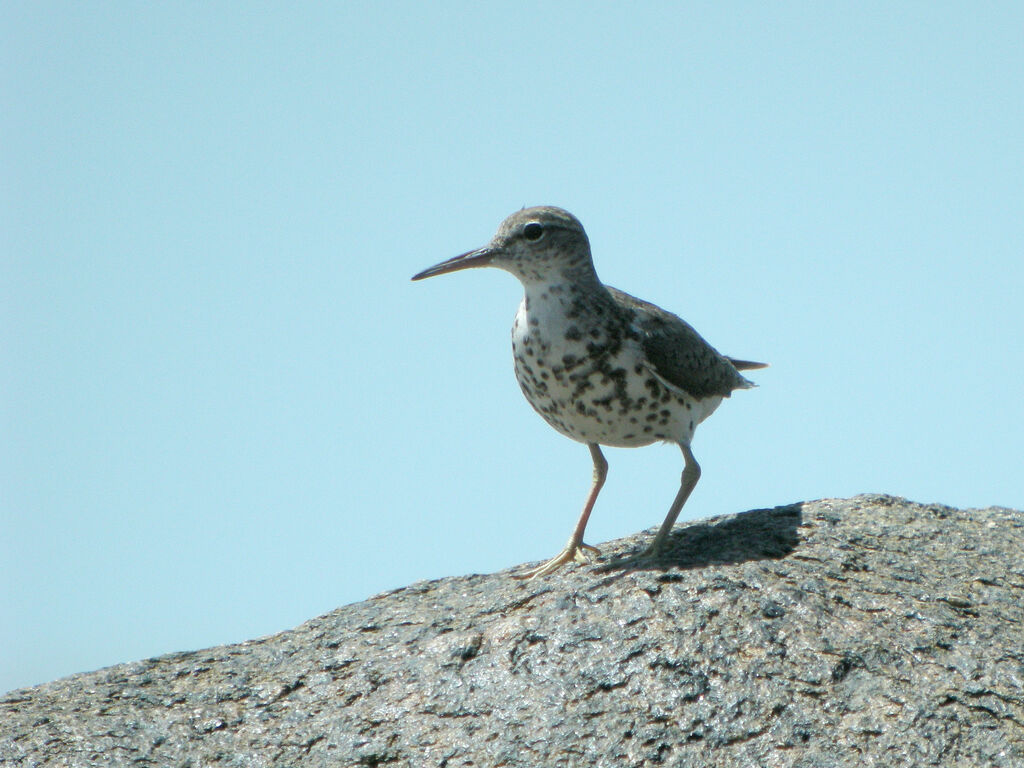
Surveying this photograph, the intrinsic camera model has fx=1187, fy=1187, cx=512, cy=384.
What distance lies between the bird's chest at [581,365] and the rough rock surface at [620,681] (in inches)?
56.0

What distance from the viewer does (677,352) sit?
1034 cm

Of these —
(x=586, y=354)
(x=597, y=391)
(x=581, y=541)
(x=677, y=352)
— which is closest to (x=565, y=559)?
(x=581, y=541)

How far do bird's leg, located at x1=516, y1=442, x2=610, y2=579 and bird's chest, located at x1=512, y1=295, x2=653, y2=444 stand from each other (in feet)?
2.26

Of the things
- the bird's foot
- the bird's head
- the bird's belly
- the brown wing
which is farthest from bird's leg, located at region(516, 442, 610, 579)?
the bird's head

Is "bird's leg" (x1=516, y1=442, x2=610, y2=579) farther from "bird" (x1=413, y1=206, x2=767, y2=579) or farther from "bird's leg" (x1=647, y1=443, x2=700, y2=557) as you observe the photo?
"bird's leg" (x1=647, y1=443, x2=700, y2=557)

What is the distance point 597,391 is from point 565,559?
4.92ft

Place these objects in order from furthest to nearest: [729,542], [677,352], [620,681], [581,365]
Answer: [677,352]
[581,365]
[729,542]
[620,681]

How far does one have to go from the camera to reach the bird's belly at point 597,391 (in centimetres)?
977

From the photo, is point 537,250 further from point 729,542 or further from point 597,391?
point 729,542

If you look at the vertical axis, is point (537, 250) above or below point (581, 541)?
above

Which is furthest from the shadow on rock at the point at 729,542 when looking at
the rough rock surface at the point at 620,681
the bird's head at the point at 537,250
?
the bird's head at the point at 537,250

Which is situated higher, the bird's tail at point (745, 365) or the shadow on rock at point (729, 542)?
the bird's tail at point (745, 365)

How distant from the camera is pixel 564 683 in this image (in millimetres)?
7145

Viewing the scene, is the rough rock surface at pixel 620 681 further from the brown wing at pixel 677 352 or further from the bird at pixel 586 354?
the brown wing at pixel 677 352
